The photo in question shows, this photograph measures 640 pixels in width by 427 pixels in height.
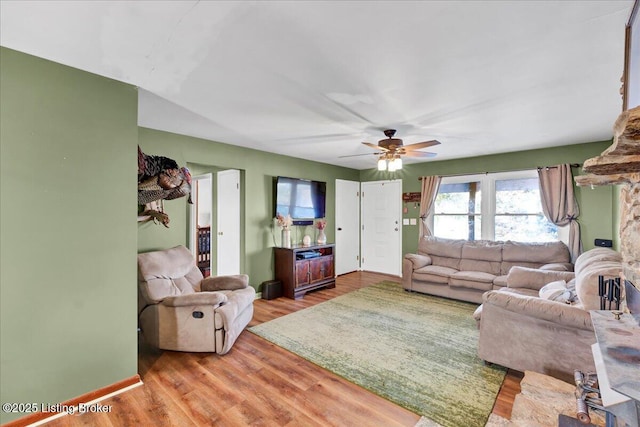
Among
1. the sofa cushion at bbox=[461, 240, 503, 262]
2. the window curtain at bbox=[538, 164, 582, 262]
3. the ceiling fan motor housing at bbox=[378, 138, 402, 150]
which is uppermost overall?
the ceiling fan motor housing at bbox=[378, 138, 402, 150]

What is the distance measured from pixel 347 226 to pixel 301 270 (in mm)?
2024

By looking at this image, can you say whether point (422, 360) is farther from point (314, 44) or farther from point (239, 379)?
point (314, 44)

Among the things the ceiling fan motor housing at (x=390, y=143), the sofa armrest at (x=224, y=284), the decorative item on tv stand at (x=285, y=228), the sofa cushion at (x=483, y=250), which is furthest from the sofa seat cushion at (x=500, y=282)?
the sofa armrest at (x=224, y=284)

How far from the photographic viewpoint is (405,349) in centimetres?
279

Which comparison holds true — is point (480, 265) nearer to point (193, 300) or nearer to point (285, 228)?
point (285, 228)

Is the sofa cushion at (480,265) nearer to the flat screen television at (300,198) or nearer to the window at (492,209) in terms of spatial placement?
the window at (492,209)

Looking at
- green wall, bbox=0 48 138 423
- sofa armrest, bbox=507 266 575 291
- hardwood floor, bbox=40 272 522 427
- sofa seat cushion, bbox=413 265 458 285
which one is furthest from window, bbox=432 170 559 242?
green wall, bbox=0 48 138 423

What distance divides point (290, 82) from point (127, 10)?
1.07m

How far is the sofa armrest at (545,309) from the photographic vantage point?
206 cm

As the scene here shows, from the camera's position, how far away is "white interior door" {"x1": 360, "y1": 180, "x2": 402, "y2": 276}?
19.7 ft

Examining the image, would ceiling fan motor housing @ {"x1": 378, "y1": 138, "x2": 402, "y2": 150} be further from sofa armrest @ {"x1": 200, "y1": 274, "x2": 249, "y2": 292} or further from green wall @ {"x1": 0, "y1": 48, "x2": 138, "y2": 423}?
green wall @ {"x1": 0, "y1": 48, "x2": 138, "y2": 423}

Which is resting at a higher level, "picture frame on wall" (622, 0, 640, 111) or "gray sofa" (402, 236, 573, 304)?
"picture frame on wall" (622, 0, 640, 111)

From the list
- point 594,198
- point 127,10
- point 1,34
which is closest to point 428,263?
point 594,198

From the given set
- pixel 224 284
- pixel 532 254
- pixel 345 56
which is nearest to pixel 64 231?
pixel 224 284
